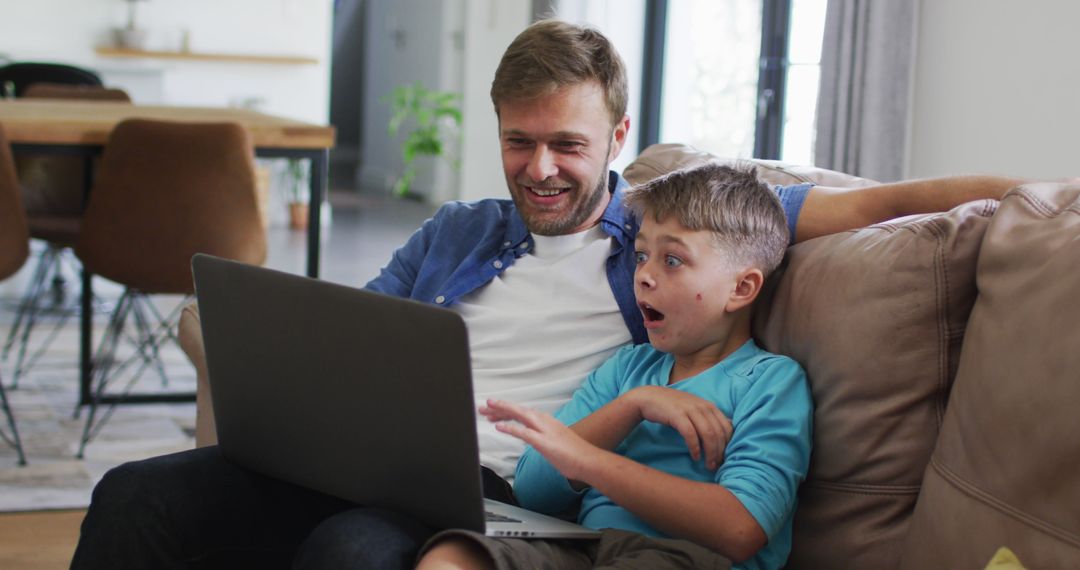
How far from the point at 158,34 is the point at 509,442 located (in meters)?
5.82

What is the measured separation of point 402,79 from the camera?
30.8 ft

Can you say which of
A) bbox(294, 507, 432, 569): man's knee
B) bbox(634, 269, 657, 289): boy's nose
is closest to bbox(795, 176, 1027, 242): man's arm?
bbox(634, 269, 657, 289): boy's nose

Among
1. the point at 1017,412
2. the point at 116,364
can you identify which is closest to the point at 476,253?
the point at 1017,412

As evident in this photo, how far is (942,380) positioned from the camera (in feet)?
4.58

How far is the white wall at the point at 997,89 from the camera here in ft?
10.2

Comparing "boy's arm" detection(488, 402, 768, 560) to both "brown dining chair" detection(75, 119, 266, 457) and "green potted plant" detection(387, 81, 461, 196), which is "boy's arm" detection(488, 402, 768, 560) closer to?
"brown dining chair" detection(75, 119, 266, 457)

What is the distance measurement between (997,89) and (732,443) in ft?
7.64

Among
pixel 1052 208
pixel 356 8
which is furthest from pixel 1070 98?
pixel 356 8

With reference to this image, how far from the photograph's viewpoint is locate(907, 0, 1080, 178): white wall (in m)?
3.12

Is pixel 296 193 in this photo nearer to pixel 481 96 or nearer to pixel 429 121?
pixel 429 121

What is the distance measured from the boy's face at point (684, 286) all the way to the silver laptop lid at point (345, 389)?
406mm

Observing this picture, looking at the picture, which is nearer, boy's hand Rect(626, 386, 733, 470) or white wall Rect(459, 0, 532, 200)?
boy's hand Rect(626, 386, 733, 470)

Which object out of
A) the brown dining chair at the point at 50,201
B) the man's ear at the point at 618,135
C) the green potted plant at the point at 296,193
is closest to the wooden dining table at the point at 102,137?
the brown dining chair at the point at 50,201

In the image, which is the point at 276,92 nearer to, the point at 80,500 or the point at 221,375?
the point at 80,500
